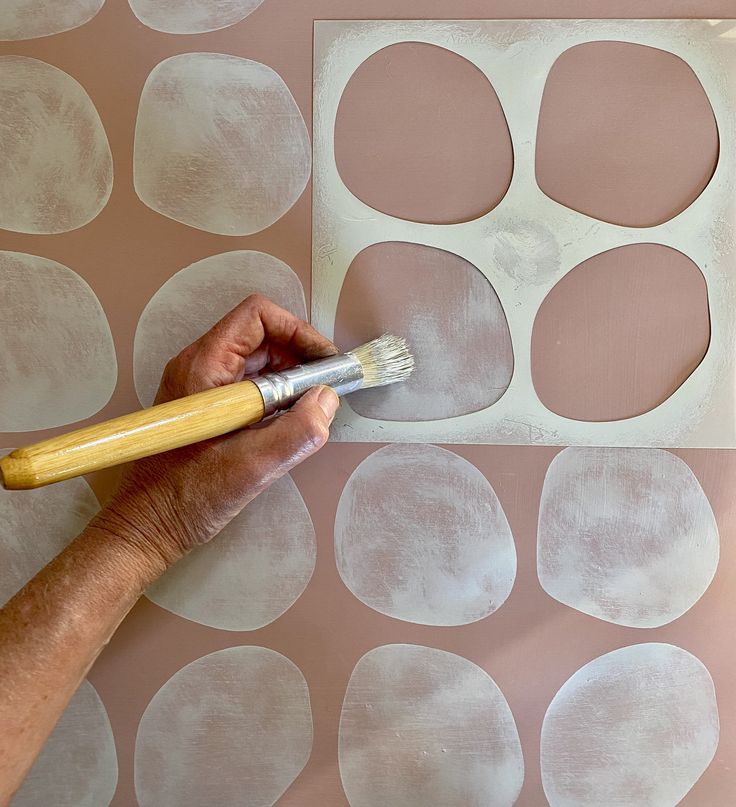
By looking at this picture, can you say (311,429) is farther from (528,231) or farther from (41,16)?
(41,16)

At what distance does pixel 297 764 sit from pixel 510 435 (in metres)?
0.50

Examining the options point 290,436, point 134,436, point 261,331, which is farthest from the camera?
point 261,331

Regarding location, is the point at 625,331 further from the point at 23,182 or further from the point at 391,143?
the point at 23,182

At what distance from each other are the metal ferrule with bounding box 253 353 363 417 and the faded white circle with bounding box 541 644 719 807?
0.47 metres

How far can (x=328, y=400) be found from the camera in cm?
76

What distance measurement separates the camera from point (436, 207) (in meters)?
0.88

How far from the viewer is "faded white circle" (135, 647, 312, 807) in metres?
0.88

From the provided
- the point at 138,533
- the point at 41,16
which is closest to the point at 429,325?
the point at 138,533

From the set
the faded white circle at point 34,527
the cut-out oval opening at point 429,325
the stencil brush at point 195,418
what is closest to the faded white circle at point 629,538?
the cut-out oval opening at point 429,325

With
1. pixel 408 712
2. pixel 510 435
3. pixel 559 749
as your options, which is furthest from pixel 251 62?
pixel 559 749

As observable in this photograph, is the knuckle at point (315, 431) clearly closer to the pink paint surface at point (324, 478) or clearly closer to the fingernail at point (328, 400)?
the fingernail at point (328, 400)

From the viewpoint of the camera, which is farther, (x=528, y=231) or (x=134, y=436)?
(x=528, y=231)

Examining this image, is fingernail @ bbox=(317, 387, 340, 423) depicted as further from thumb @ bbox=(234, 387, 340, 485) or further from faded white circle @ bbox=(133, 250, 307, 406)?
faded white circle @ bbox=(133, 250, 307, 406)

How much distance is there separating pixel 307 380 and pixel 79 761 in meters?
0.59
